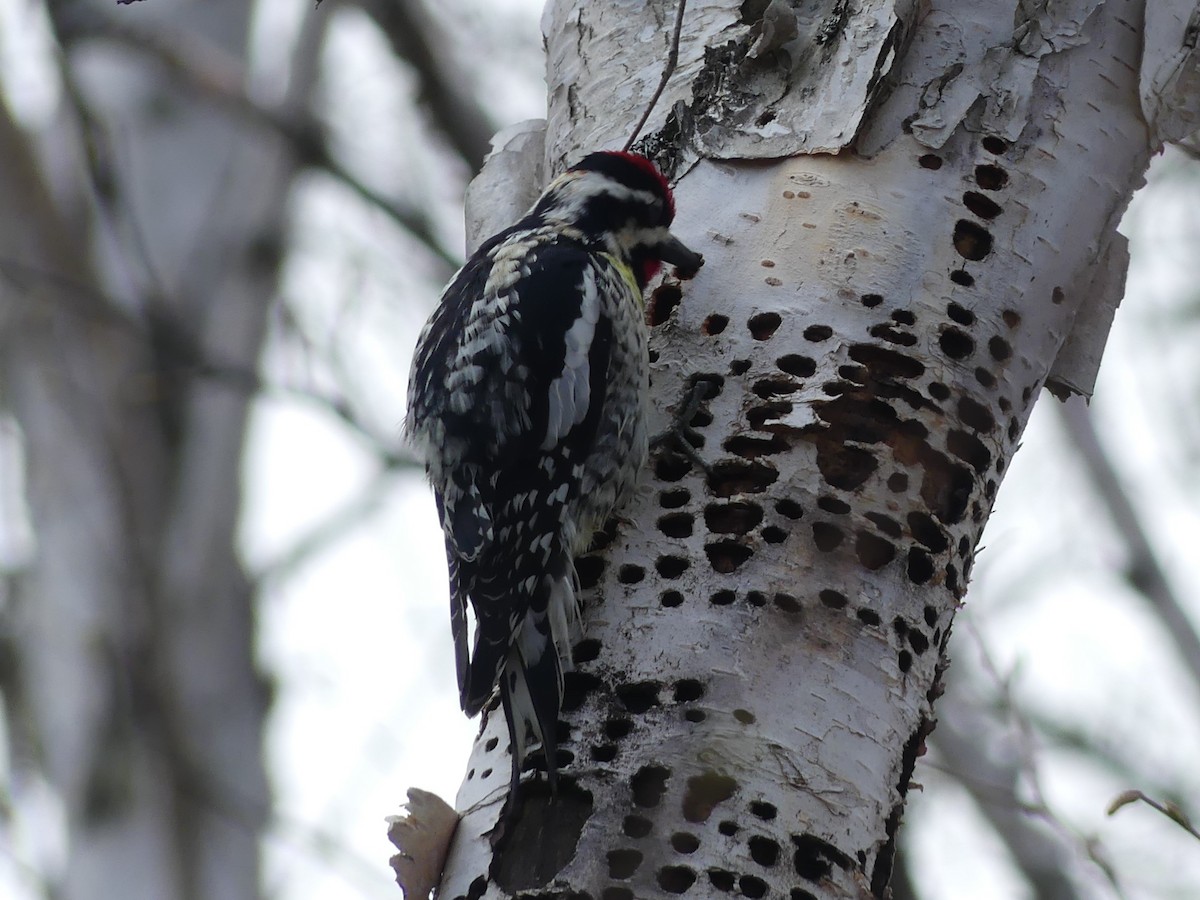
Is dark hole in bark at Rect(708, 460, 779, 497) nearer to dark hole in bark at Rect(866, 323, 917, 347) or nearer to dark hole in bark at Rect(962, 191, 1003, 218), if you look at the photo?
dark hole in bark at Rect(866, 323, 917, 347)

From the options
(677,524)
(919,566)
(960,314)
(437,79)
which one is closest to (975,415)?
(960,314)

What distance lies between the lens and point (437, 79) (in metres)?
5.09

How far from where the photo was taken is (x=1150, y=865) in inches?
237

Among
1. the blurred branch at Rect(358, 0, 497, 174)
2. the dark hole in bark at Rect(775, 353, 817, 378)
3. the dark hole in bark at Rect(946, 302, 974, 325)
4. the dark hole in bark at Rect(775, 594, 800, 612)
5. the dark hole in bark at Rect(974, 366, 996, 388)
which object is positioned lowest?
the dark hole in bark at Rect(775, 594, 800, 612)

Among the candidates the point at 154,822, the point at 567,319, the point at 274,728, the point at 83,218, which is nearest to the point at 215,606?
the point at 274,728

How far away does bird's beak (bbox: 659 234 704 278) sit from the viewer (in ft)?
7.26

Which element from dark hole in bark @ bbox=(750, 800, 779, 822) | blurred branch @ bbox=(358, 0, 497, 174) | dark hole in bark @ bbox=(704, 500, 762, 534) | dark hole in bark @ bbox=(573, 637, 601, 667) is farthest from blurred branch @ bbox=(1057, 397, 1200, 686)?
dark hole in bark @ bbox=(750, 800, 779, 822)

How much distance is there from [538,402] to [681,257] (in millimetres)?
362

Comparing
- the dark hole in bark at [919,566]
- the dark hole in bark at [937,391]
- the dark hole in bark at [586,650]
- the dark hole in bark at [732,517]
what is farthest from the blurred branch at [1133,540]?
the dark hole in bark at [586,650]

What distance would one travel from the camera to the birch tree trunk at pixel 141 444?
5066mm

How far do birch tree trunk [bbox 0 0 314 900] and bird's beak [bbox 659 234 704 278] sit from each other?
2.81 m

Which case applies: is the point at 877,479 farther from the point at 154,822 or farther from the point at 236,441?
the point at 236,441

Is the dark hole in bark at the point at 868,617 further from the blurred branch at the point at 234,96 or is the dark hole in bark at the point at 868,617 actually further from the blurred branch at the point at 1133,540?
the blurred branch at the point at 234,96

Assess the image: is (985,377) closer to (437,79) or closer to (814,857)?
(814,857)
